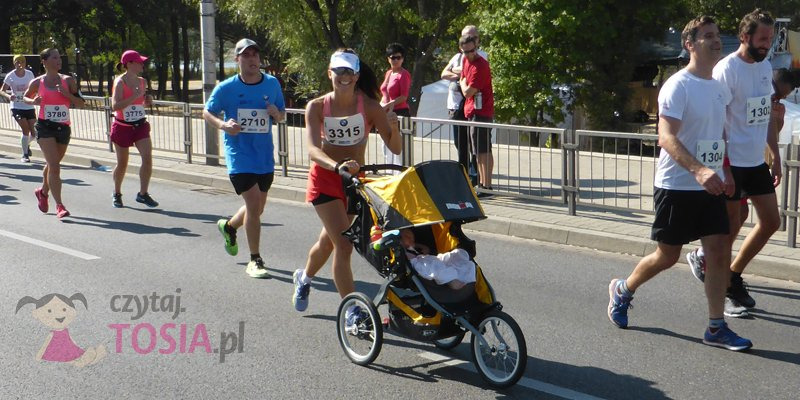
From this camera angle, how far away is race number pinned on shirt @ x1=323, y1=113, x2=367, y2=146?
20.5 feet

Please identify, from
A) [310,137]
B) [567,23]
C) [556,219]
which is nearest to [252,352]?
[310,137]

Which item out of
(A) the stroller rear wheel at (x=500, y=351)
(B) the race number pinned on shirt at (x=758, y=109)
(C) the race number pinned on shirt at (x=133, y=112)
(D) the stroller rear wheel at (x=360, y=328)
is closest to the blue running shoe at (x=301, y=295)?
(D) the stroller rear wheel at (x=360, y=328)

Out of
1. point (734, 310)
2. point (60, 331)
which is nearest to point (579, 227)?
point (734, 310)

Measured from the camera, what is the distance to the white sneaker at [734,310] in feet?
22.1

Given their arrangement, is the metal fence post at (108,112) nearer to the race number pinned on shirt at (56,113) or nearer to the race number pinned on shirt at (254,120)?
the race number pinned on shirt at (56,113)

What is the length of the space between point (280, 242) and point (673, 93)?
519 centimetres

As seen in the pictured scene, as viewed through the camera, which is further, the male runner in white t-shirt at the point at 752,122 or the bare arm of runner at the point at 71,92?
the bare arm of runner at the point at 71,92

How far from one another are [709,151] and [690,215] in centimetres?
40

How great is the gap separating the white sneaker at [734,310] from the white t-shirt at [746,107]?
103 cm

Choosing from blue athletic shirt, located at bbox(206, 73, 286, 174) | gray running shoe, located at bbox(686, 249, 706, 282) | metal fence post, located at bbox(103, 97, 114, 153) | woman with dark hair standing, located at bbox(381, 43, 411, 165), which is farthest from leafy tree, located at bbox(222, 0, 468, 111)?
gray running shoe, located at bbox(686, 249, 706, 282)

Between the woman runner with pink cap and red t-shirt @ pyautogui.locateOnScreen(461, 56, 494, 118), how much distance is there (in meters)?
3.86

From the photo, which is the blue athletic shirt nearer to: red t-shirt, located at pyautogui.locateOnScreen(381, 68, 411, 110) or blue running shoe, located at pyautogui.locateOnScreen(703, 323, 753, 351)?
blue running shoe, located at pyautogui.locateOnScreen(703, 323, 753, 351)

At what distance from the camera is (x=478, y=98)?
11.9 meters

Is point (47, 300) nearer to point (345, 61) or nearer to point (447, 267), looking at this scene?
point (345, 61)
